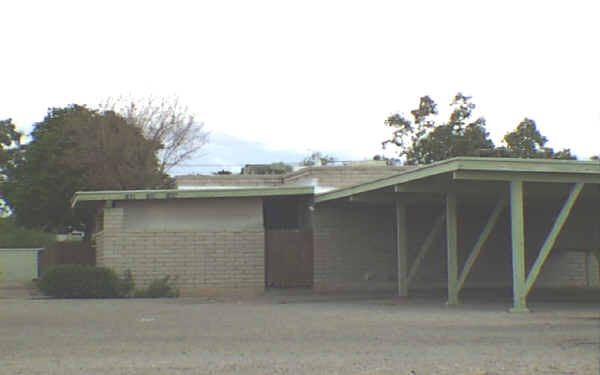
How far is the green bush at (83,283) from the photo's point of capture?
64.1 ft

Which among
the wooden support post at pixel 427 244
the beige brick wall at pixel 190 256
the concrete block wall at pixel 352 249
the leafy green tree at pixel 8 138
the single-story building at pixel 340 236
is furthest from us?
the leafy green tree at pixel 8 138

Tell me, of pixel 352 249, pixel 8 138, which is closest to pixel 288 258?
pixel 352 249

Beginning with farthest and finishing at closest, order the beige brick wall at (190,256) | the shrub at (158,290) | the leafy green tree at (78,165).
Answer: the leafy green tree at (78,165)
the beige brick wall at (190,256)
the shrub at (158,290)

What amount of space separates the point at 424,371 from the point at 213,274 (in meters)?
13.8

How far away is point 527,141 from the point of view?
171 ft

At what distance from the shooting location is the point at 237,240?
21.2 metres

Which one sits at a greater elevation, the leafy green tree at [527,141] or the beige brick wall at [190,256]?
the leafy green tree at [527,141]

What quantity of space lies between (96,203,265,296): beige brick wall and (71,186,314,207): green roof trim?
1.92 ft

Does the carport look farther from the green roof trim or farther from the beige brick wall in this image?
the beige brick wall

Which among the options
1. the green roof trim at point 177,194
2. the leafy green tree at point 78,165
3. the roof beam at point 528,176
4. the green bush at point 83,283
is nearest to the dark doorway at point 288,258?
the green roof trim at point 177,194

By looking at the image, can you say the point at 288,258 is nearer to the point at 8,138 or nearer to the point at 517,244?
the point at 517,244

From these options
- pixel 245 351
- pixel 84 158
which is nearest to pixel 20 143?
pixel 84 158

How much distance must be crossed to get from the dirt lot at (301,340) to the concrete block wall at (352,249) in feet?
21.9

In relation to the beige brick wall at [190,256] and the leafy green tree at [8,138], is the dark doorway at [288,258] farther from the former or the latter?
the leafy green tree at [8,138]
